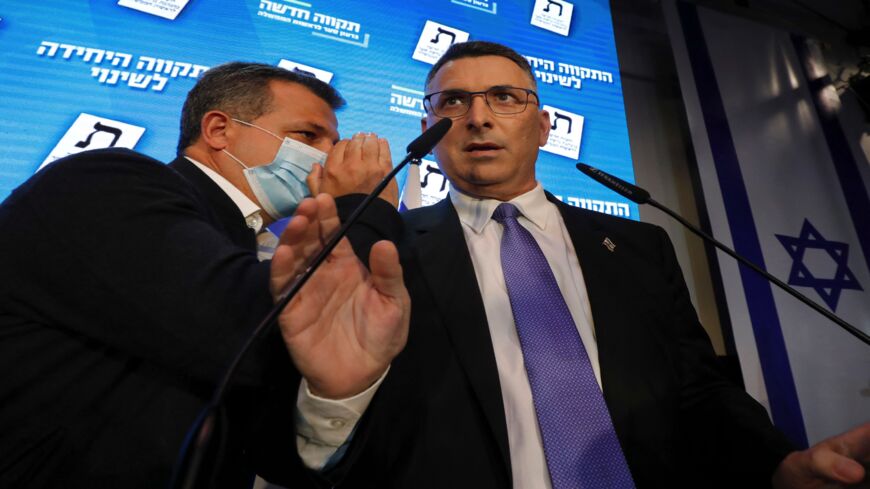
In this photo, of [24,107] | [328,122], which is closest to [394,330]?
[328,122]

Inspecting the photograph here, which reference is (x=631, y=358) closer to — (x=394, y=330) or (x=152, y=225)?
(x=394, y=330)

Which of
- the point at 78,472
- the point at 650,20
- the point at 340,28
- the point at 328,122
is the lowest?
the point at 78,472

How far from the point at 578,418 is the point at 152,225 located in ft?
2.33

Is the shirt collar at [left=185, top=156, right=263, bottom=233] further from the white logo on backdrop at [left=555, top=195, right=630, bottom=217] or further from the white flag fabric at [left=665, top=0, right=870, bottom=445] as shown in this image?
Result: the white flag fabric at [left=665, top=0, right=870, bottom=445]

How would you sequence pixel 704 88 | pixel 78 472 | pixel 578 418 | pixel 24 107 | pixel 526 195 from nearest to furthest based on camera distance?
pixel 78 472 → pixel 578 418 → pixel 526 195 → pixel 24 107 → pixel 704 88

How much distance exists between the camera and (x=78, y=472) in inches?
21.8

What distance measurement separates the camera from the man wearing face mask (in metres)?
0.55

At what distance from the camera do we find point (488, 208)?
109 centimetres

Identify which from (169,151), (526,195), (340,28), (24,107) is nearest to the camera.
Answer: (526,195)

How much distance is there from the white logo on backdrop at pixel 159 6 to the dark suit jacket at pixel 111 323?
1.14 m

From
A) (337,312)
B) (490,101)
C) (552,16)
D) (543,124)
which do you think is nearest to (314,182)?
(337,312)

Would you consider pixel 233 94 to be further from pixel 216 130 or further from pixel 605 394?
pixel 605 394

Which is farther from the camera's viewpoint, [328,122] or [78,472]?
[328,122]

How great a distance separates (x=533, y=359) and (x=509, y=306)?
0.43 ft
